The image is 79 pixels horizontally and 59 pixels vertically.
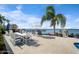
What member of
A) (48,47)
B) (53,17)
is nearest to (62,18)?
(53,17)

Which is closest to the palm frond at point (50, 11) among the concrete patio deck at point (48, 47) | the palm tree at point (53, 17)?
the palm tree at point (53, 17)

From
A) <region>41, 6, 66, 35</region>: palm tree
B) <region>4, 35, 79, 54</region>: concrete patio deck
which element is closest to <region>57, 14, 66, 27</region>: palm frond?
<region>41, 6, 66, 35</region>: palm tree

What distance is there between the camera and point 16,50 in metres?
3.62

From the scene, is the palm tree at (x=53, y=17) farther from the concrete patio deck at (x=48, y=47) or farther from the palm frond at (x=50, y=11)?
the concrete patio deck at (x=48, y=47)

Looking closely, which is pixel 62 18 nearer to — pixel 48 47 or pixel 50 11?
pixel 50 11

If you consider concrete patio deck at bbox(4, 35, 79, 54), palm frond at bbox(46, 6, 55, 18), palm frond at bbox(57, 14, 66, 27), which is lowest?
concrete patio deck at bbox(4, 35, 79, 54)

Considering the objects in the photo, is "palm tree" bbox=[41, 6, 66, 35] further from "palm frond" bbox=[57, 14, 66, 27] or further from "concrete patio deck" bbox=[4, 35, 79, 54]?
"concrete patio deck" bbox=[4, 35, 79, 54]

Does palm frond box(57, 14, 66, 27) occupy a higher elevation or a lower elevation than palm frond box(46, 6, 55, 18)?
lower

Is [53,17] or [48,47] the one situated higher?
[53,17]
